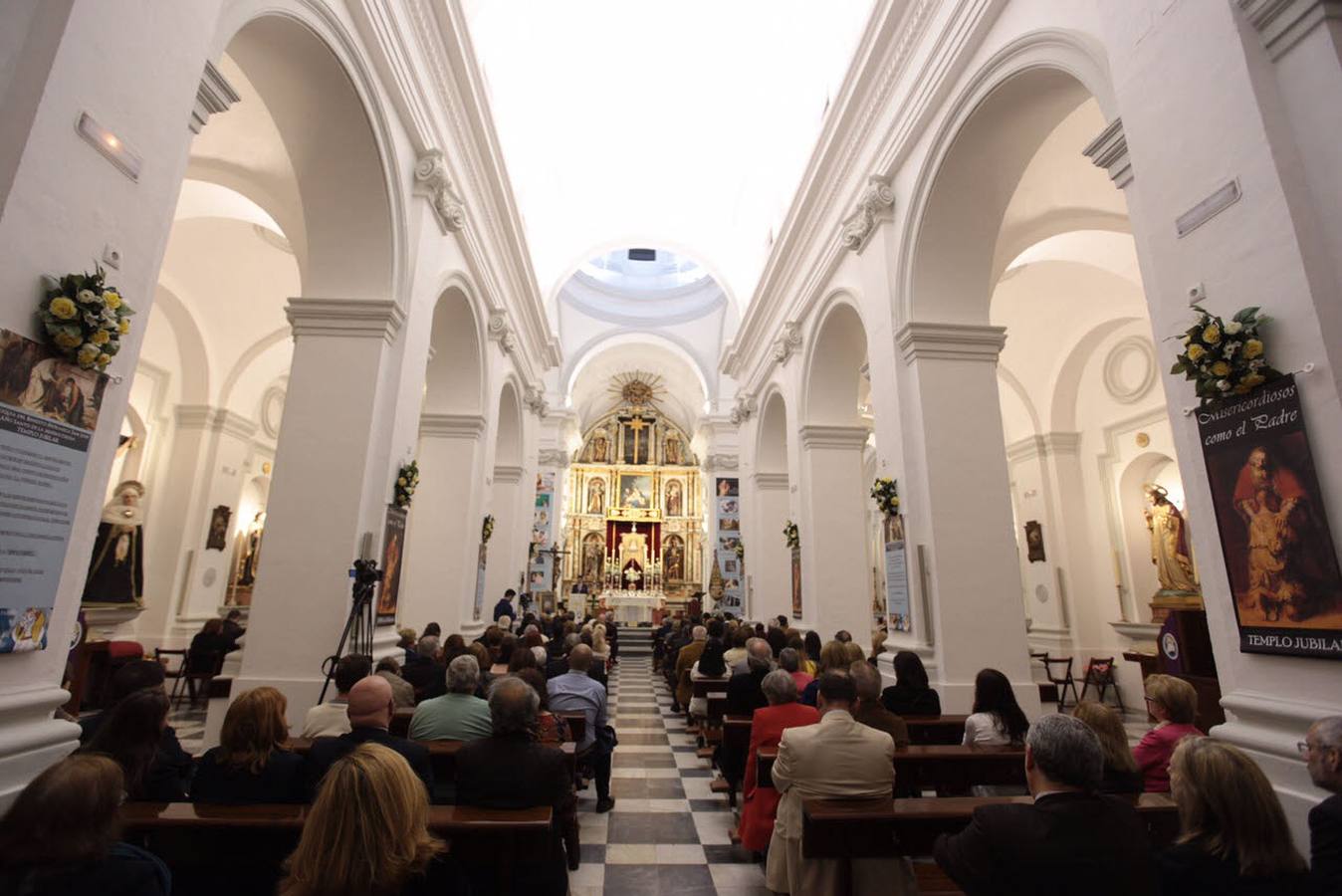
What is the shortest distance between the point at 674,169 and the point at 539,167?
10.9ft

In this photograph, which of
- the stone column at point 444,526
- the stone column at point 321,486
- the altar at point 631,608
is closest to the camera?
the stone column at point 321,486

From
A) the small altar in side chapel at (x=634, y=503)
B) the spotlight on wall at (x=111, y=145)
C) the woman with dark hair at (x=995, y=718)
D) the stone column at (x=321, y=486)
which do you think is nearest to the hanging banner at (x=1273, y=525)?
the woman with dark hair at (x=995, y=718)

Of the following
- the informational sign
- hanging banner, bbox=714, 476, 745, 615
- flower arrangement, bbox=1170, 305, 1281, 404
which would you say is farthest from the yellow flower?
hanging banner, bbox=714, 476, 745, 615

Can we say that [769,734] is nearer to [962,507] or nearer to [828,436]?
[962,507]

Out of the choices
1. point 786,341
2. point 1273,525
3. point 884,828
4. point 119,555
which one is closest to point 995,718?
point 884,828

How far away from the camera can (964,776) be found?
3.20 m

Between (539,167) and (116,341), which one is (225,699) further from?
(539,167)

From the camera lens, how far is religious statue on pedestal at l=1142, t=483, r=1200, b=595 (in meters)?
9.22

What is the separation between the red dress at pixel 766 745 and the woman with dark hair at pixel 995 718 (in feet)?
2.51

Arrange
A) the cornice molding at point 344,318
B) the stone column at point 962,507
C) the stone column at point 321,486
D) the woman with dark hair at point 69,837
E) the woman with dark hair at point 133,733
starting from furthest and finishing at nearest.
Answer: the cornice molding at point 344,318 → the stone column at point 962,507 → the stone column at point 321,486 → the woman with dark hair at point 133,733 → the woman with dark hair at point 69,837

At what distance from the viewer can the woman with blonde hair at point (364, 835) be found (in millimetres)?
1411

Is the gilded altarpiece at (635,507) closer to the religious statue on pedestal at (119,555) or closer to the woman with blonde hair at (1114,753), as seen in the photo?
the religious statue on pedestal at (119,555)

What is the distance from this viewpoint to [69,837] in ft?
4.63

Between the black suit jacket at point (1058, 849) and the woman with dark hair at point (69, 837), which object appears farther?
the black suit jacket at point (1058, 849)
